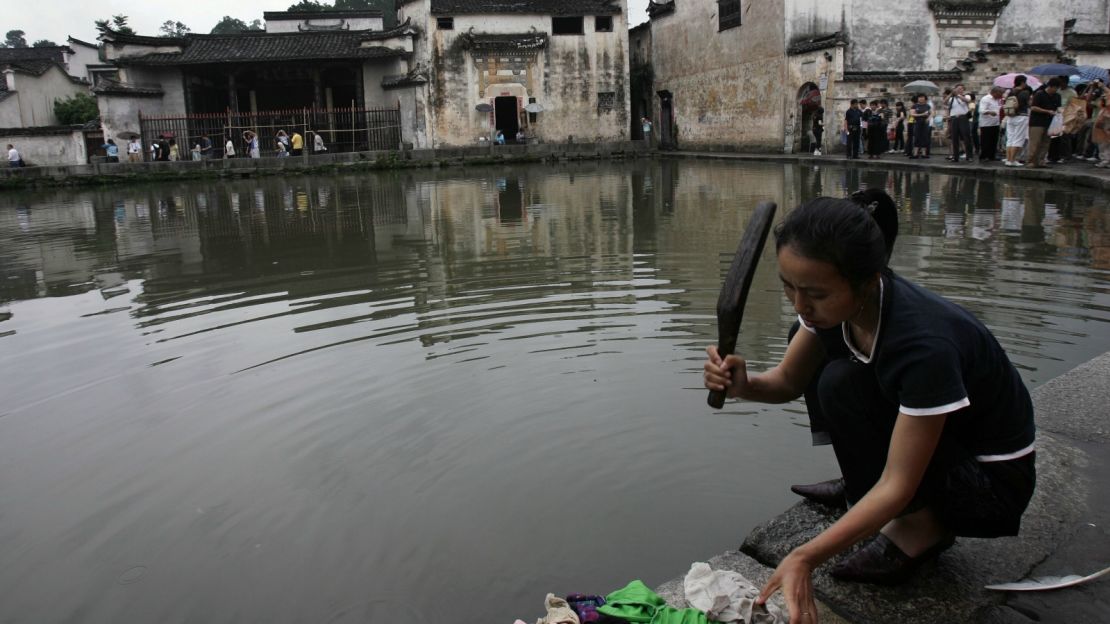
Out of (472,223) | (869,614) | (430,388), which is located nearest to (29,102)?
(472,223)

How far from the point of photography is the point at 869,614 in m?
2.13

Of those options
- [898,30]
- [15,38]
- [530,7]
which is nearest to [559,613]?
[898,30]

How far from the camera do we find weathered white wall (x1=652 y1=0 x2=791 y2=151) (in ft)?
83.6

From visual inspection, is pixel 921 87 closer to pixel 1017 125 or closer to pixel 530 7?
pixel 1017 125

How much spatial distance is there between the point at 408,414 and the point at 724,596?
7.81ft

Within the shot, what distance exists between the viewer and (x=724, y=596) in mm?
2092

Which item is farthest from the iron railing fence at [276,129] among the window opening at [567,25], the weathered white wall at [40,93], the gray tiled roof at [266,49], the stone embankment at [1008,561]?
the stone embankment at [1008,561]

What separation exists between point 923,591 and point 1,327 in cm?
652

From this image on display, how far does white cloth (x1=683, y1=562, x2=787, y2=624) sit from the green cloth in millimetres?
39

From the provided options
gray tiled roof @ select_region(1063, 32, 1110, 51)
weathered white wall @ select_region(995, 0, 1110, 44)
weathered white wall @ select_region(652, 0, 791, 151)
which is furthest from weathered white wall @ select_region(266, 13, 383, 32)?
gray tiled roof @ select_region(1063, 32, 1110, 51)

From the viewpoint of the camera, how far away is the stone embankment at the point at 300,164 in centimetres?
2425

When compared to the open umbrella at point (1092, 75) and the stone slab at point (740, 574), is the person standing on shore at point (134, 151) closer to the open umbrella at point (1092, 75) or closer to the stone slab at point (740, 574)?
the open umbrella at point (1092, 75)

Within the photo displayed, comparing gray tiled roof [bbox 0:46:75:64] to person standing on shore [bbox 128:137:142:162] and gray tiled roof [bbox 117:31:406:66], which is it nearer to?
gray tiled roof [bbox 117:31:406:66]

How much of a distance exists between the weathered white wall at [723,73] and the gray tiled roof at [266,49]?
9700 millimetres
